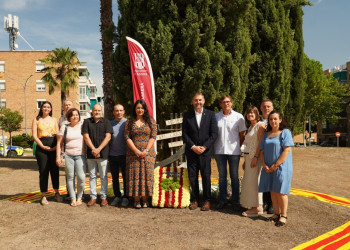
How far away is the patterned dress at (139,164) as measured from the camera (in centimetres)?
552

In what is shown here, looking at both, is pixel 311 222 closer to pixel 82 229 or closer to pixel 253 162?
pixel 253 162

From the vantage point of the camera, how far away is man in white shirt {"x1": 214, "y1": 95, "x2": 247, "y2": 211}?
215 inches

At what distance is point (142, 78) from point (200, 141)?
3511 mm

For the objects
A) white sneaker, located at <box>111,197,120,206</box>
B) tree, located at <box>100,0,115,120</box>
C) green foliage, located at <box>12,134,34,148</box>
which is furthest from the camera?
green foliage, located at <box>12,134,34,148</box>

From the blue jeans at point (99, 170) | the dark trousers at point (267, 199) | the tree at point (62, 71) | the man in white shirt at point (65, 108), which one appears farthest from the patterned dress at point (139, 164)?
the tree at point (62, 71)

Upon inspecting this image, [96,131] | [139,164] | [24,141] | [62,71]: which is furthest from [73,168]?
[24,141]

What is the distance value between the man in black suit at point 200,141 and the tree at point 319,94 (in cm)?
2676

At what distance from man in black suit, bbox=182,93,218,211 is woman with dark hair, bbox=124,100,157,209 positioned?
0.64 metres

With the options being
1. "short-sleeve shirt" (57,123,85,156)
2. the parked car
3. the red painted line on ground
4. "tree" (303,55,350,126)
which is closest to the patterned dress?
"short-sleeve shirt" (57,123,85,156)

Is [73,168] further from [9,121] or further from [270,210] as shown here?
[9,121]

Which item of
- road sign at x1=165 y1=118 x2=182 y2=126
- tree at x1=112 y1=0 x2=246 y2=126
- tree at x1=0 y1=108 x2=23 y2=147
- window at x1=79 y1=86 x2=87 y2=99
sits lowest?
road sign at x1=165 y1=118 x2=182 y2=126

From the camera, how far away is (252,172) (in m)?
5.27

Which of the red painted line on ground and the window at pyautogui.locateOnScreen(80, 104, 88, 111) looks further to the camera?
the window at pyautogui.locateOnScreen(80, 104, 88, 111)

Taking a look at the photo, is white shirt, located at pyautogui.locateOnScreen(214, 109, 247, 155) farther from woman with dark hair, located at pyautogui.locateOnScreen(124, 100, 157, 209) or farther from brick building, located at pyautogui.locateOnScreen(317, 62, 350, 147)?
brick building, located at pyautogui.locateOnScreen(317, 62, 350, 147)
